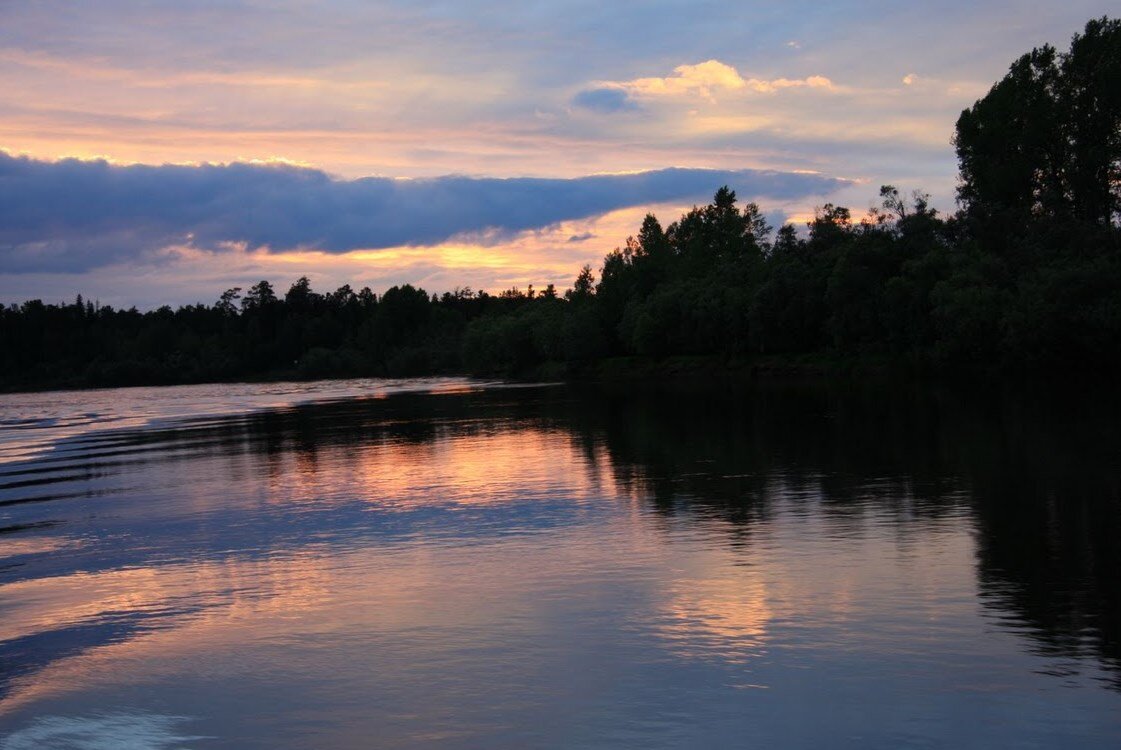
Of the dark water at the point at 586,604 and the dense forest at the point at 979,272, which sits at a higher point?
the dense forest at the point at 979,272

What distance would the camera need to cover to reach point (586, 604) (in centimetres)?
1395

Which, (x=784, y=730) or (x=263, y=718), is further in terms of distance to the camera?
(x=263, y=718)

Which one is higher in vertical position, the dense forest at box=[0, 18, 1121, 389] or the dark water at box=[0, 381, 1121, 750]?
the dense forest at box=[0, 18, 1121, 389]

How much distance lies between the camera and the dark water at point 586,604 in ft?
32.6

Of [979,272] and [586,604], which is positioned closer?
[586,604]

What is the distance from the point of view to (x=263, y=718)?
33.9 ft

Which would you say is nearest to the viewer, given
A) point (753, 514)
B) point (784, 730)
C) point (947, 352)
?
point (784, 730)

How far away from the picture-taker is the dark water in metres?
9.94

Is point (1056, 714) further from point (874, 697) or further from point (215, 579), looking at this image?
point (215, 579)

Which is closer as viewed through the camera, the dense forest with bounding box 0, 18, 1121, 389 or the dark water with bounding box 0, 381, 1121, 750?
the dark water with bounding box 0, 381, 1121, 750

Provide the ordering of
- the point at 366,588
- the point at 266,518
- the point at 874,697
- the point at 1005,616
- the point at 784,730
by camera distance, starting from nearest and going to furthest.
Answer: the point at 784,730 → the point at 874,697 → the point at 1005,616 → the point at 366,588 → the point at 266,518

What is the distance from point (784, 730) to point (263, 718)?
496cm

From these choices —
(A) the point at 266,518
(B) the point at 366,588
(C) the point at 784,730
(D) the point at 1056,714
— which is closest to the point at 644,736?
(C) the point at 784,730

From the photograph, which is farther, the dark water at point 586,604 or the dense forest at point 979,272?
the dense forest at point 979,272
